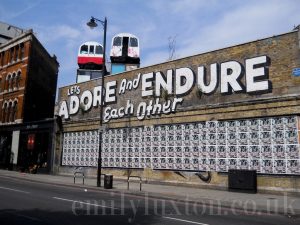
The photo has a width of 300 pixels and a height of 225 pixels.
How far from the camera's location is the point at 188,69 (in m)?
22.6

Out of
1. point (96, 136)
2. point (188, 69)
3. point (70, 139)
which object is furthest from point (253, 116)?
point (70, 139)

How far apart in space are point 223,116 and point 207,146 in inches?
79.6

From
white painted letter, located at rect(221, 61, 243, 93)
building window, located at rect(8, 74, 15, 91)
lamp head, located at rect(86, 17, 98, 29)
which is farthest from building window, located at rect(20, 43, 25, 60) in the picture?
white painted letter, located at rect(221, 61, 243, 93)

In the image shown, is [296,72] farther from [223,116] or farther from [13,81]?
[13,81]

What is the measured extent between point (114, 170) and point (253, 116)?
38.7 feet

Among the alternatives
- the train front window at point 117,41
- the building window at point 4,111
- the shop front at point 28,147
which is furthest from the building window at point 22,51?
the train front window at point 117,41

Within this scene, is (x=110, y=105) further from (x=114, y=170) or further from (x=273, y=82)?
(x=273, y=82)

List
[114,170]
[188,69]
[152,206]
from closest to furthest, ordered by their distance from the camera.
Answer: [152,206] → [188,69] → [114,170]

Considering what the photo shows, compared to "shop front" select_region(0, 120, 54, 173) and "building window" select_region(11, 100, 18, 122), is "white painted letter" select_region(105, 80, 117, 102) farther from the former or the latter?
"building window" select_region(11, 100, 18, 122)

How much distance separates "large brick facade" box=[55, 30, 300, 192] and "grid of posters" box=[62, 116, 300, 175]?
49 millimetres

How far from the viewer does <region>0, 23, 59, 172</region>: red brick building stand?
34.7 meters

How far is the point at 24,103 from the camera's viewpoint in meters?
38.2

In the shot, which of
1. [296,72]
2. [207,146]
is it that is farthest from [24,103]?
[296,72]

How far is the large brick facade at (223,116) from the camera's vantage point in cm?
1786
